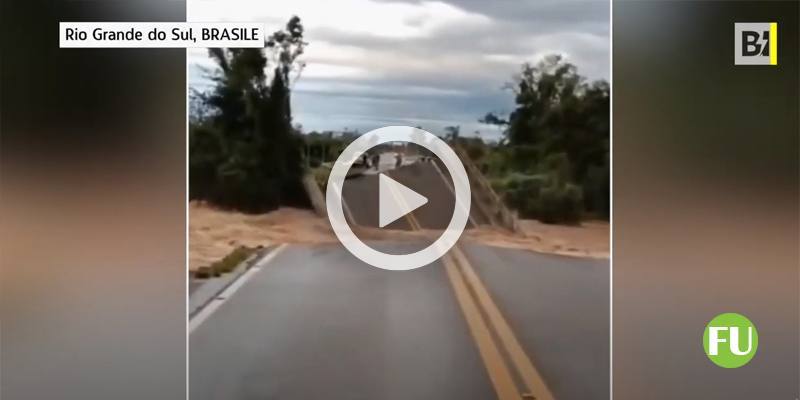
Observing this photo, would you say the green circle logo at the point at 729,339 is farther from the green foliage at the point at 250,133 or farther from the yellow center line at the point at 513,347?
the green foliage at the point at 250,133

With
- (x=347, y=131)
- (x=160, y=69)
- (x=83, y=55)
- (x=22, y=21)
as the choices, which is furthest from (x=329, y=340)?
(x=22, y=21)

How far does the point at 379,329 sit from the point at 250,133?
2.47 feet

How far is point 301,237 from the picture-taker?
2.07m

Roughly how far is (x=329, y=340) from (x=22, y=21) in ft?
4.69

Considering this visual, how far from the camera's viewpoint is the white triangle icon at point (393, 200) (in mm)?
2066

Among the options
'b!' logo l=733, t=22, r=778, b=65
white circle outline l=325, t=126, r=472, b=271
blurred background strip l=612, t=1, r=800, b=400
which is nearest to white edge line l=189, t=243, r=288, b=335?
white circle outline l=325, t=126, r=472, b=271

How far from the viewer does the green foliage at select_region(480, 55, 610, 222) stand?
208 cm

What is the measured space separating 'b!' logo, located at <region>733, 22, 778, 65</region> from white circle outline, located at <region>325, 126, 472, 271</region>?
39.3 inches

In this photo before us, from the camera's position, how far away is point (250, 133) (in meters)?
2.07

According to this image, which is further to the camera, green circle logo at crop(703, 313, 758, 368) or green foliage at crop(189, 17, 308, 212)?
green circle logo at crop(703, 313, 758, 368)

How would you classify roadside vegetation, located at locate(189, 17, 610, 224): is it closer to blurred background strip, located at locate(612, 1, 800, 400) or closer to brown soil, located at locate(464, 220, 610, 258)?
brown soil, located at locate(464, 220, 610, 258)

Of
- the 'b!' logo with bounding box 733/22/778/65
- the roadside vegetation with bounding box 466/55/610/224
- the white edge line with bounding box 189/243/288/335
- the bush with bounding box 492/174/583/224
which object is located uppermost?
the 'b!' logo with bounding box 733/22/778/65

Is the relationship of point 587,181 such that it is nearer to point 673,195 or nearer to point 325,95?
point 673,195

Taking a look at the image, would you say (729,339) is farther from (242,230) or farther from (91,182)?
(91,182)
